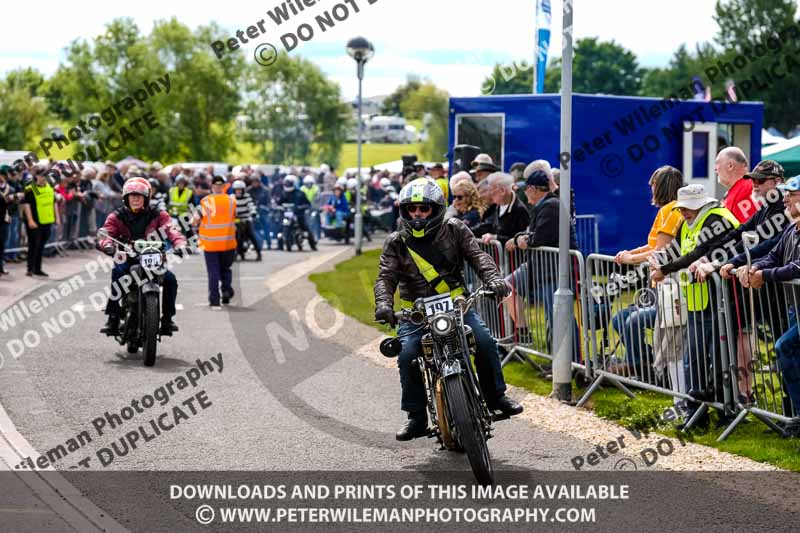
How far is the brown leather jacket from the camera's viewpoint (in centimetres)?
788

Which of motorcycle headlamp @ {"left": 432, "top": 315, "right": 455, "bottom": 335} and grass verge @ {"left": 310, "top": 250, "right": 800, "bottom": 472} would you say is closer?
motorcycle headlamp @ {"left": 432, "top": 315, "right": 455, "bottom": 335}

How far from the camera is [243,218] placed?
87.4 ft

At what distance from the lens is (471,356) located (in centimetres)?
805

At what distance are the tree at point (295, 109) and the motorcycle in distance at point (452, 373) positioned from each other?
7885cm

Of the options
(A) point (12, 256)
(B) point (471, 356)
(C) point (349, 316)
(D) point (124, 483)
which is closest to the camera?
(D) point (124, 483)

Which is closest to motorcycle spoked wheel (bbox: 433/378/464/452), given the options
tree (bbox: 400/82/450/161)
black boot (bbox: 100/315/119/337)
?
black boot (bbox: 100/315/119/337)

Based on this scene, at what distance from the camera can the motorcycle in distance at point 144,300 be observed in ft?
39.0

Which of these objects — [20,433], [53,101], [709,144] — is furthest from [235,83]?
[20,433]

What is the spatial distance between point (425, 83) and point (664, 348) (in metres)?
63.5

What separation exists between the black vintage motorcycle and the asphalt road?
0.72 feet

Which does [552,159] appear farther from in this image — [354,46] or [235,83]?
[235,83]

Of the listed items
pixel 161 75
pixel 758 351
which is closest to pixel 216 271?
pixel 758 351

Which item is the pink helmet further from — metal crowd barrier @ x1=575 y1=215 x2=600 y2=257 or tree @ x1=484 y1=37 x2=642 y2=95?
tree @ x1=484 y1=37 x2=642 y2=95

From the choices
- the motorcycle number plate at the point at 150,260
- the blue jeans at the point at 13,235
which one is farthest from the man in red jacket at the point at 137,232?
the blue jeans at the point at 13,235
